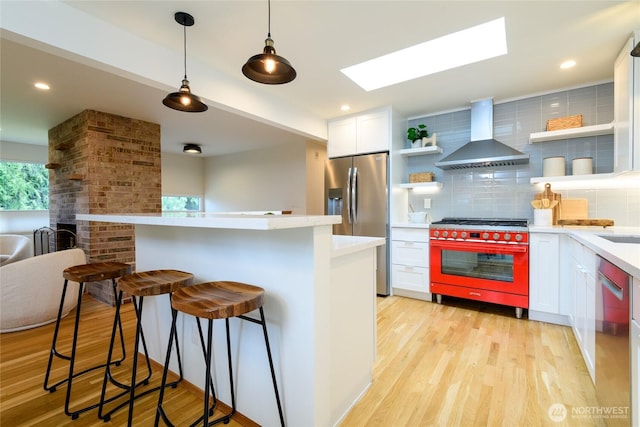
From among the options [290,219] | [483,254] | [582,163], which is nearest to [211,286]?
[290,219]

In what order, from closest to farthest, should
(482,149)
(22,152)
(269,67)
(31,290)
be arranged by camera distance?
1. (269,67)
2. (31,290)
3. (482,149)
4. (22,152)

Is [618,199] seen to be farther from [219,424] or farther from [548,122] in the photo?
[219,424]

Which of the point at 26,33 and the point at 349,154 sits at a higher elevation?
the point at 26,33

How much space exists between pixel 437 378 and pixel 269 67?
220cm

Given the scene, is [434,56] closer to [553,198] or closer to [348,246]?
[553,198]

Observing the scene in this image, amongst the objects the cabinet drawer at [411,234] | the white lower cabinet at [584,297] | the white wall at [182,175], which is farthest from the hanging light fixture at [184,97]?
the white wall at [182,175]

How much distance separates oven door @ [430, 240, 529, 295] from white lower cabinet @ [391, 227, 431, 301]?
114 millimetres

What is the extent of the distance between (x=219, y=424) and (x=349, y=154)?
3367mm

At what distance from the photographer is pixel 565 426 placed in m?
1.43

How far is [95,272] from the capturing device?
1.70 metres

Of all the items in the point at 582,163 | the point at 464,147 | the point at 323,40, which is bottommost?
the point at 582,163

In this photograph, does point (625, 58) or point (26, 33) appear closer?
point (26, 33)

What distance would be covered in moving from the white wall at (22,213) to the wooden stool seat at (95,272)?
5089 millimetres

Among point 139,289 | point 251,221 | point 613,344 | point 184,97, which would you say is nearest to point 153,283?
point 139,289
